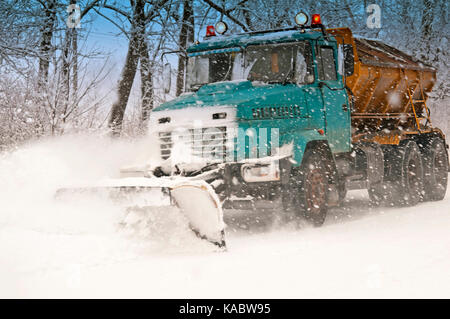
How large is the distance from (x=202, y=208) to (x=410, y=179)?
650 centimetres

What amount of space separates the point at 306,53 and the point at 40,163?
397cm

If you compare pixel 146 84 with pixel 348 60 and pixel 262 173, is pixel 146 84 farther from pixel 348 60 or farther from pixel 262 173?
pixel 262 173

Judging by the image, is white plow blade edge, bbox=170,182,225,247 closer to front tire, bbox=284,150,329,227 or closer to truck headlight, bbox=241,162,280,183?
truck headlight, bbox=241,162,280,183

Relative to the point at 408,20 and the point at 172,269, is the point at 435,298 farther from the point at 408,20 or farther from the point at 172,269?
the point at 408,20

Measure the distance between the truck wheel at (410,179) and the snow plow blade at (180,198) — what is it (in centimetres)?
570

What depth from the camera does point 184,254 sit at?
634 cm

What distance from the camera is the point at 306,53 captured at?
8.46m

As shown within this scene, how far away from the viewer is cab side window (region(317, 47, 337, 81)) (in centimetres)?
865

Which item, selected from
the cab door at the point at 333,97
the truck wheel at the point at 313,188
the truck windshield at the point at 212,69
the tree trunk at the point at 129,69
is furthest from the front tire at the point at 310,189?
the tree trunk at the point at 129,69

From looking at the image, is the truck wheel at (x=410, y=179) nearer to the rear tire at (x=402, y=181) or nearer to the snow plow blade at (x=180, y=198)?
the rear tire at (x=402, y=181)

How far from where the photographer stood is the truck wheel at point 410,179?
11.2m

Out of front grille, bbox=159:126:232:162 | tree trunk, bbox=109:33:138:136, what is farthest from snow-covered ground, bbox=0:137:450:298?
tree trunk, bbox=109:33:138:136

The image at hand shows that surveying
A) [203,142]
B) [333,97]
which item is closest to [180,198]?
[203,142]

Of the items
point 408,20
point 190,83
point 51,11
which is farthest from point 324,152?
point 408,20
